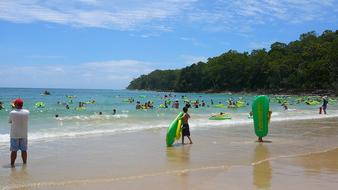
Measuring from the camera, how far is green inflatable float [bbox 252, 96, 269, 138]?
15.3 metres

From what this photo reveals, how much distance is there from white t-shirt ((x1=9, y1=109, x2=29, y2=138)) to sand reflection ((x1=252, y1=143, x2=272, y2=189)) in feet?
16.6

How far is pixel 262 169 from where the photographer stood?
31.9ft

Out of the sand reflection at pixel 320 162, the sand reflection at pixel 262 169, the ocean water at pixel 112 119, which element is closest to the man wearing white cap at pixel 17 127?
the ocean water at pixel 112 119

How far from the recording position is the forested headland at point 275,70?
309 feet

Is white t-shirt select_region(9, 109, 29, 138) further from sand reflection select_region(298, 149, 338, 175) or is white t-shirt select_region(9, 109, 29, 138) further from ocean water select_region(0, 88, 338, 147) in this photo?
sand reflection select_region(298, 149, 338, 175)

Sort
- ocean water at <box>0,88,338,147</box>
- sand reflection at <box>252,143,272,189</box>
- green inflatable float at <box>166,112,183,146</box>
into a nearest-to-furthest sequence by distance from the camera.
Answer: sand reflection at <box>252,143,272,189</box>, green inflatable float at <box>166,112,183,146</box>, ocean water at <box>0,88,338,147</box>

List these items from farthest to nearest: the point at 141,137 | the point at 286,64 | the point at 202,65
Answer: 1. the point at 202,65
2. the point at 286,64
3. the point at 141,137

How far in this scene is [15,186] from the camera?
26.1 ft

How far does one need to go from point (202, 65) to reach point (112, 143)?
125 m

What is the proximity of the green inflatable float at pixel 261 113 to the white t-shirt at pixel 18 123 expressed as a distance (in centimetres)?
826

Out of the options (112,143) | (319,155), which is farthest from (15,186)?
(319,155)

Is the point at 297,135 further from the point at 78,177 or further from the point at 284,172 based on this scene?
the point at 78,177

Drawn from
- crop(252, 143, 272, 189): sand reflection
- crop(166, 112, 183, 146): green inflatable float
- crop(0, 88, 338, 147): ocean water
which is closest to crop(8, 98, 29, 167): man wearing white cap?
crop(0, 88, 338, 147): ocean water

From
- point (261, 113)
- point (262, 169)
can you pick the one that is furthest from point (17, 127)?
point (261, 113)
